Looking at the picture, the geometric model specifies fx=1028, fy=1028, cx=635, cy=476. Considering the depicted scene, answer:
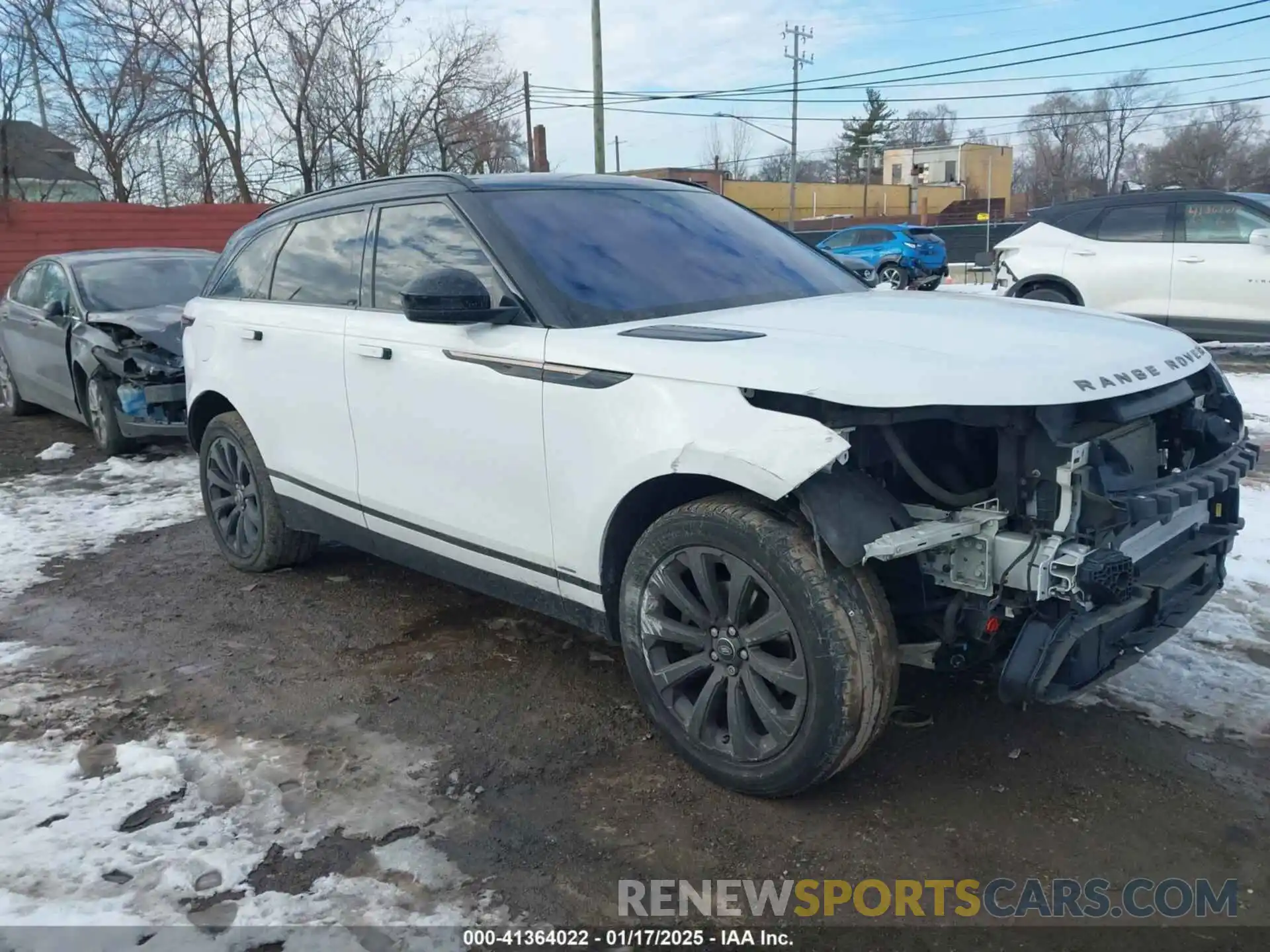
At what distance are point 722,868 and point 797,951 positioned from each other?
0.34m

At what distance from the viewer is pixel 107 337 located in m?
7.87

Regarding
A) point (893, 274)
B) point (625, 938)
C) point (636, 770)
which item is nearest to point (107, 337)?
point (636, 770)

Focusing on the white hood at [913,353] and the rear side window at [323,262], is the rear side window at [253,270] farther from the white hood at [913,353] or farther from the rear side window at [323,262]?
the white hood at [913,353]

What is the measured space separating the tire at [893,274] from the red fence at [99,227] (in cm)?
1370

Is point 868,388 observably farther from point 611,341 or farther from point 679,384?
point 611,341

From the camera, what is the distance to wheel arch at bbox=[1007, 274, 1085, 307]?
10.8 m

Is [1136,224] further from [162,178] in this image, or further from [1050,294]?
[162,178]

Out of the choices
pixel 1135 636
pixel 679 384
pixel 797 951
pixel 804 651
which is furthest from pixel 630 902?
pixel 1135 636

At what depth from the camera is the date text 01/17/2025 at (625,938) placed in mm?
2447

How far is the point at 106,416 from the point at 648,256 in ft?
19.4

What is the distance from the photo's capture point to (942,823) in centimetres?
288

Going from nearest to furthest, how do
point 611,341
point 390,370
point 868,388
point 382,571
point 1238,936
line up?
point 1238,936
point 868,388
point 611,341
point 390,370
point 382,571

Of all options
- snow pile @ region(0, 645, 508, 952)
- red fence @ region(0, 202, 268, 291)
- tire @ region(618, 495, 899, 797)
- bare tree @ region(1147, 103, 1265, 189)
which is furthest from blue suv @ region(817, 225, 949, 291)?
bare tree @ region(1147, 103, 1265, 189)

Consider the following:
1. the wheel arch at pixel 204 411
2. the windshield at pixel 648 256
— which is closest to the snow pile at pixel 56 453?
the wheel arch at pixel 204 411
